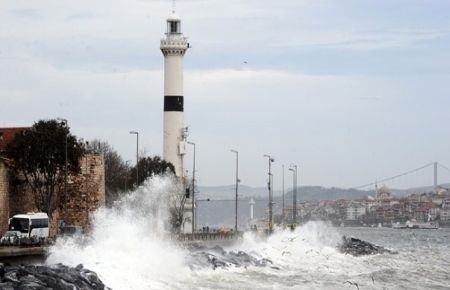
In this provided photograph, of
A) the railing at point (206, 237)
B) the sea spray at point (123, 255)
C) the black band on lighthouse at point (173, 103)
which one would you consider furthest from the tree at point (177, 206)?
the sea spray at point (123, 255)

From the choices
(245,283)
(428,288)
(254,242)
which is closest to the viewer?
(245,283)

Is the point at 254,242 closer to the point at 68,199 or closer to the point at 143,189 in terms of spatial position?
the point at 143,189

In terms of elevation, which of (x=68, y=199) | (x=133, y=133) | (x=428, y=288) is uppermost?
(x=133, y=133)

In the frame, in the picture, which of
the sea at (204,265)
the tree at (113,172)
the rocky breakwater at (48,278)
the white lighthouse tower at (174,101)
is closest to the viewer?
the rocky breakwater at (48,278)

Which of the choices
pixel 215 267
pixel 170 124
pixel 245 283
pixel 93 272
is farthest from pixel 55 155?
pixel 170 124

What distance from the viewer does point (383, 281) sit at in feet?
163

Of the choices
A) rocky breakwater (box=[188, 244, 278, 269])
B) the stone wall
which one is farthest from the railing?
rocky breakwater (box=[188, 244, 278, 269])

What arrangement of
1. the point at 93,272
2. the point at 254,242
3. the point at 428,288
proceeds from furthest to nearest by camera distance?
1. the point at 254,242
2. the point at 428,288
3. the point at 93,272

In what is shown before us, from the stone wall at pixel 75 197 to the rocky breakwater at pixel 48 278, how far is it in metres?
19.2

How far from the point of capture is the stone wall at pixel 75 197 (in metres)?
54.0

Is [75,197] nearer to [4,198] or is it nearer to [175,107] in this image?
[4,198]

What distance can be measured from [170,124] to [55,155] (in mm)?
28295

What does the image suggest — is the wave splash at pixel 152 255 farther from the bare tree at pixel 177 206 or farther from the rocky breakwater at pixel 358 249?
the bare tree at pixel 177 206

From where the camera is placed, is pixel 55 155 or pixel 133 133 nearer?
pixel 55 155
